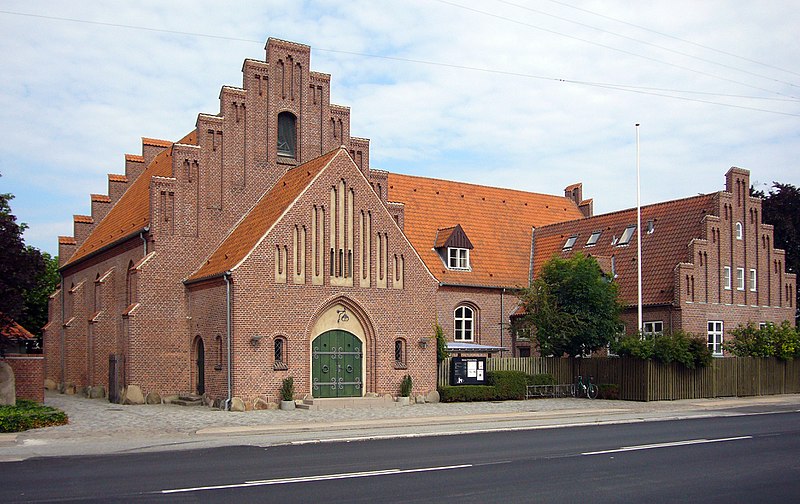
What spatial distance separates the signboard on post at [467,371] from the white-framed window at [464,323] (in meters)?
7.60

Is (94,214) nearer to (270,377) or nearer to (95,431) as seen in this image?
(270,377)

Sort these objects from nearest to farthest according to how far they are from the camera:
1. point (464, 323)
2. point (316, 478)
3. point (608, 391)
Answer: point (316, 478) → point (608, 391) → point (464, 323)

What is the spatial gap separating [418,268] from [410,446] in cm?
1553

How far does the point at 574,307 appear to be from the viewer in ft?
125

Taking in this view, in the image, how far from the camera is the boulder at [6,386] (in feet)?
89.2

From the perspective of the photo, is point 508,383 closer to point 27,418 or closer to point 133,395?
point 133,395

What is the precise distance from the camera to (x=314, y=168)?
33.6m

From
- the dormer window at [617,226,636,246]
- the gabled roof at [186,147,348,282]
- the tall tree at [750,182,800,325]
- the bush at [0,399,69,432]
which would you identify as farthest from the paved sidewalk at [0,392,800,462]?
the tall tree at [750,182,800,325]

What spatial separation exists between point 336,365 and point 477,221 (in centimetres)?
1847

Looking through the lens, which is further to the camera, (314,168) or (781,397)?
(781,397)

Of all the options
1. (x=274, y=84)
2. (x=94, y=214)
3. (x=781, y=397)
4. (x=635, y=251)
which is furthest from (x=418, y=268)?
(x=94, y=214)

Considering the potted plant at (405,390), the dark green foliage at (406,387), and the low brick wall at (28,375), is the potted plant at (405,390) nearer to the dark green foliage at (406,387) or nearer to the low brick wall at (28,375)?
the dark green foliage at (406,387)

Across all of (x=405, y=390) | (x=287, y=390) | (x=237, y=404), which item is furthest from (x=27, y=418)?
(x=405, y=390)

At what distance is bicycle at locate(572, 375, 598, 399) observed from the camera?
37562 mm
